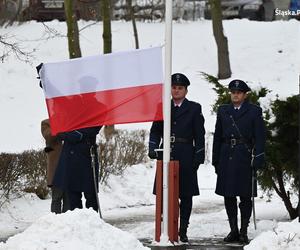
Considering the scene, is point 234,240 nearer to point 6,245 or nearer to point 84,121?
point 84,121

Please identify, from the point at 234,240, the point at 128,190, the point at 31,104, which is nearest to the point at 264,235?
the point at 234,240

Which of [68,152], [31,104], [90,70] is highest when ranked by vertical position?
[90,70]

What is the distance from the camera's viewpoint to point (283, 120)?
1135 centimetres

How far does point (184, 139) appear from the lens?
10336 mm

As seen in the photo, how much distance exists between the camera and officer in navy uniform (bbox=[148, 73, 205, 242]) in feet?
33.8

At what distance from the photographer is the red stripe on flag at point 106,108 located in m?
10.4

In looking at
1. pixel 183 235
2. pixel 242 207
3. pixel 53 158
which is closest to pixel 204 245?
pixel 183 235

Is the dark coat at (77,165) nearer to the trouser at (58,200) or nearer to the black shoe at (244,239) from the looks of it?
the trouser at (58,200)

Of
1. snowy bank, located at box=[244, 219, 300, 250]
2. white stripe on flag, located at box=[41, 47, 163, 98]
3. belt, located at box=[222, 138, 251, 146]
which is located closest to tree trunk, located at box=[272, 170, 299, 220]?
belt, located at box=[222, 138, 251, 146]

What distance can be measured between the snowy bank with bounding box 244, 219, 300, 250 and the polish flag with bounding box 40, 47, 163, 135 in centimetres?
240

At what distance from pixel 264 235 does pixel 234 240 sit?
194 cm

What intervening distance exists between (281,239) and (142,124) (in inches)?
762

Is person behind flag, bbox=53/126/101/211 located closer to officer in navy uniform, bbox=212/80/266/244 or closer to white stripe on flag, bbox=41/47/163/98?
white stripe on flag, bbox=41/47/163/98

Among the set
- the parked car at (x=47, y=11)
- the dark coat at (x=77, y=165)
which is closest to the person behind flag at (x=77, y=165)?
the dark coat at (x=77, y=165)
